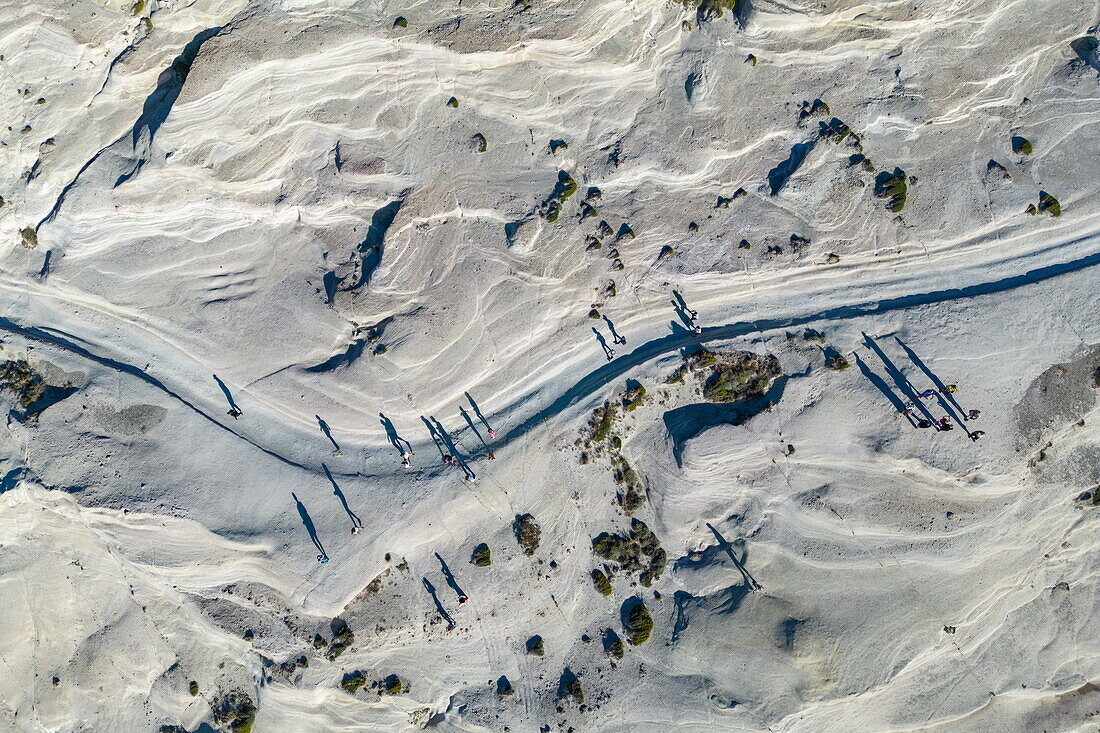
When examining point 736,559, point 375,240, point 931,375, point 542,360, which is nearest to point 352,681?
point 542,360

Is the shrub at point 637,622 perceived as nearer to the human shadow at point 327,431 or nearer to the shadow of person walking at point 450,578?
the shadow of person walking at point 450,578

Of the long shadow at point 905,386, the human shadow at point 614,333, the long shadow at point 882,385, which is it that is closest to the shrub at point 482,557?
the human shadow at point 614,333

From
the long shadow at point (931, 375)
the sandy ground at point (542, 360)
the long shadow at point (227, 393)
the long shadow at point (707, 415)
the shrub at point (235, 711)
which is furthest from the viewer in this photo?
the long shadow at point (227, 393)

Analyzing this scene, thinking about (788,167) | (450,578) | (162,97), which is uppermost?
(162,97)

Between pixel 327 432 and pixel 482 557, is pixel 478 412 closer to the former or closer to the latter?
pixel 482 557

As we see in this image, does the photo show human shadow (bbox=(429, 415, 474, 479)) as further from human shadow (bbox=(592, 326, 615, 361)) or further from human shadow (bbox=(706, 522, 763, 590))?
human shadow (bbox=(706, 522, 763, 590))

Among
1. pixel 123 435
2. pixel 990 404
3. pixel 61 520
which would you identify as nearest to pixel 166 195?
pixel 123 435

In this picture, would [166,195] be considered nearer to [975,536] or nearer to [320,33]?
[320,33]
